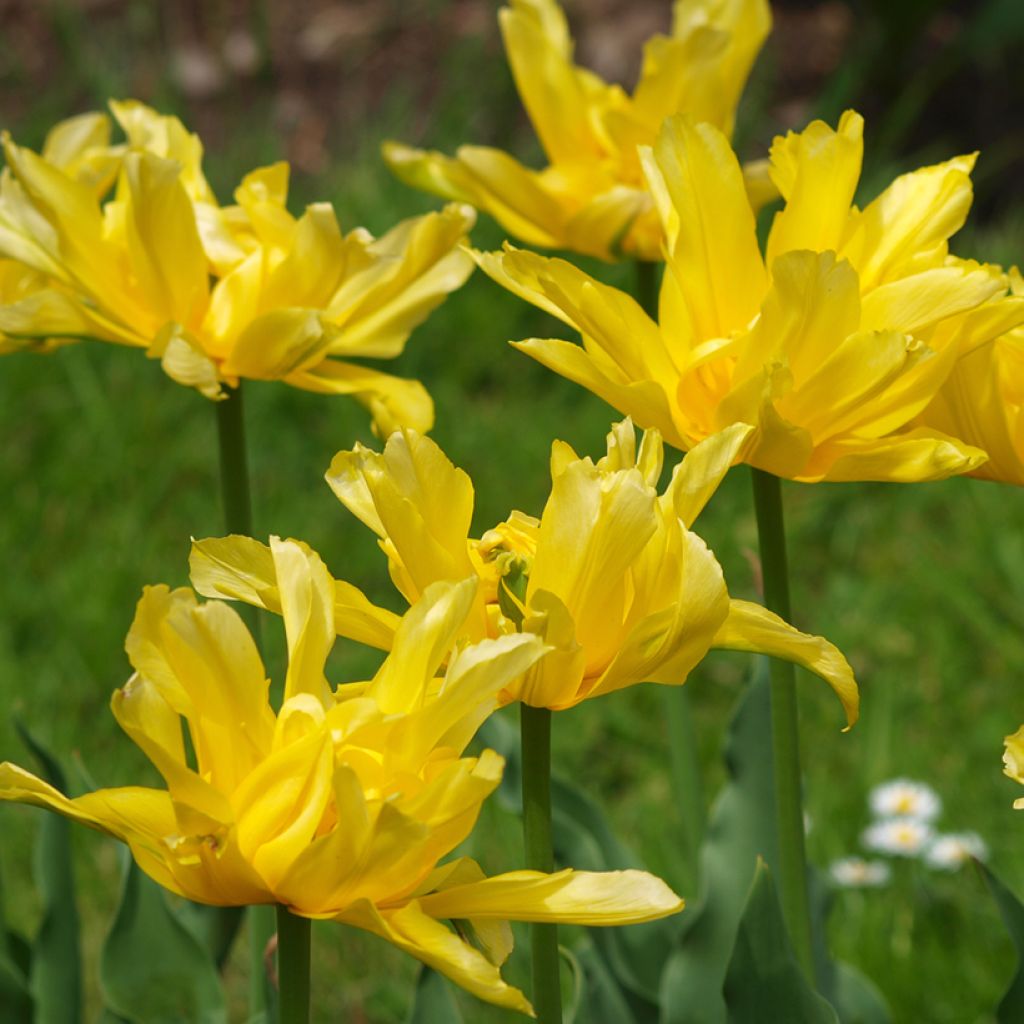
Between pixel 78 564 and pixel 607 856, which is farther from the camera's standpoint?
pixel 78 564

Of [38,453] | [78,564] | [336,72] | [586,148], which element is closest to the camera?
[586,148]

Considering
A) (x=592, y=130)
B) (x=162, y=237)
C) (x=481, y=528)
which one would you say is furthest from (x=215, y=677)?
(x=481, y=528)

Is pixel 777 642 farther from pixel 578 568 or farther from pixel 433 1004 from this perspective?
pixel 433 1004

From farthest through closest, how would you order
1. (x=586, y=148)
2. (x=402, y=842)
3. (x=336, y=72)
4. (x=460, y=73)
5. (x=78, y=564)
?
(x=336, y=72)
(x=460, y=73)
(x=78, y=564)
(x=586, y=148)
(x=402, y=842)

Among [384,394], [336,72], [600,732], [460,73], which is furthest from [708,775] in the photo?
[336,72]

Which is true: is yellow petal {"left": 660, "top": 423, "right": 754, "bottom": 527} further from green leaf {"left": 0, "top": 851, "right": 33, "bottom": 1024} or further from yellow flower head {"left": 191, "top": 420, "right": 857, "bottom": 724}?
green leaf {"left": 0, "top": 851, "right": 33, "bottom": 1024}

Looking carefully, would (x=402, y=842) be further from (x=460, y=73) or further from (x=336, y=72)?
(x=336, y=72)

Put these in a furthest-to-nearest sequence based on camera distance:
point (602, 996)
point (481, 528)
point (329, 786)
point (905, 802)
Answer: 1. point (481, 528)
2. point (905, 802)
3. point (602, 996)
4. point (329, 786)

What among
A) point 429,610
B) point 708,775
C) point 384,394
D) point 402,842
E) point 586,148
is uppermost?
point 586,148
